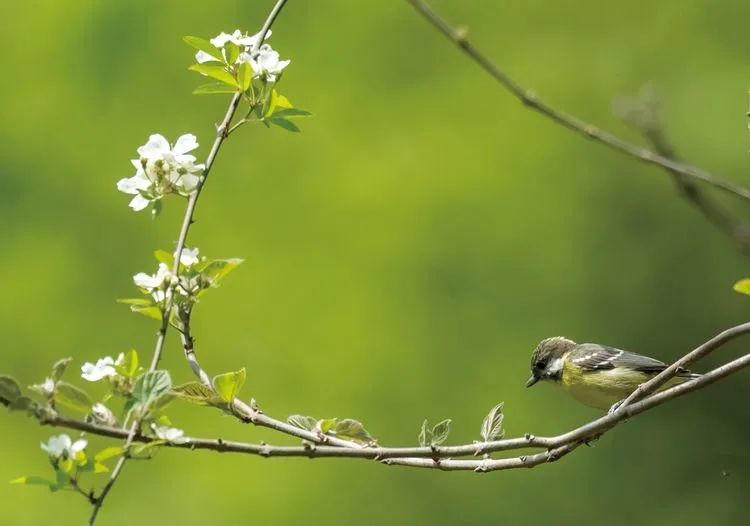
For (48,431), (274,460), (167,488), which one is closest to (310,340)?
(274,460)

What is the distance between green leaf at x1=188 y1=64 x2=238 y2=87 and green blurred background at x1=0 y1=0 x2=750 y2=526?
2.93 m

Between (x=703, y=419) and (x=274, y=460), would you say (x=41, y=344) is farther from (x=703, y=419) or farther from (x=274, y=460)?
(x=703, y=419)

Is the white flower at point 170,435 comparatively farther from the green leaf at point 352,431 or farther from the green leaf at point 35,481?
the green leaf at point 352,431

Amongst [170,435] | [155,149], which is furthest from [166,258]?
[170,435]

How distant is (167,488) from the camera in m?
4.27

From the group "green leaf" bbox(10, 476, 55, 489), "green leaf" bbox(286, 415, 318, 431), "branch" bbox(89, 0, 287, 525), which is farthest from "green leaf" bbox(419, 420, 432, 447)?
"green leaf" bbox(10, 476, 55, 489)

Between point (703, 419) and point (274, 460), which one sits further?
point (703, 419)

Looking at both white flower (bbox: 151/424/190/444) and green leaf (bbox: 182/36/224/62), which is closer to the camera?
white flower (bbox: 151/424/190/444)

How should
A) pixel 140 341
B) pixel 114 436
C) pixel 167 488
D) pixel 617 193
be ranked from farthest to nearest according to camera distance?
pixel 617 193
pixel 140 341
pixel 167 488
pixel 114 436

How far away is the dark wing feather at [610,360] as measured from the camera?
2.57 metres

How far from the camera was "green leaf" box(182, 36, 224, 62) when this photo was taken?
135cm

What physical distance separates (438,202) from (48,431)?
1901mm

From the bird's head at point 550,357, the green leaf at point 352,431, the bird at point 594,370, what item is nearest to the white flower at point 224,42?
the green leaf at point 352,431

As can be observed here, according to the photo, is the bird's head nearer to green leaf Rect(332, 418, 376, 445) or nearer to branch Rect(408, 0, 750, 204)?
green leaf Rect(332, 418, 376, 445)
